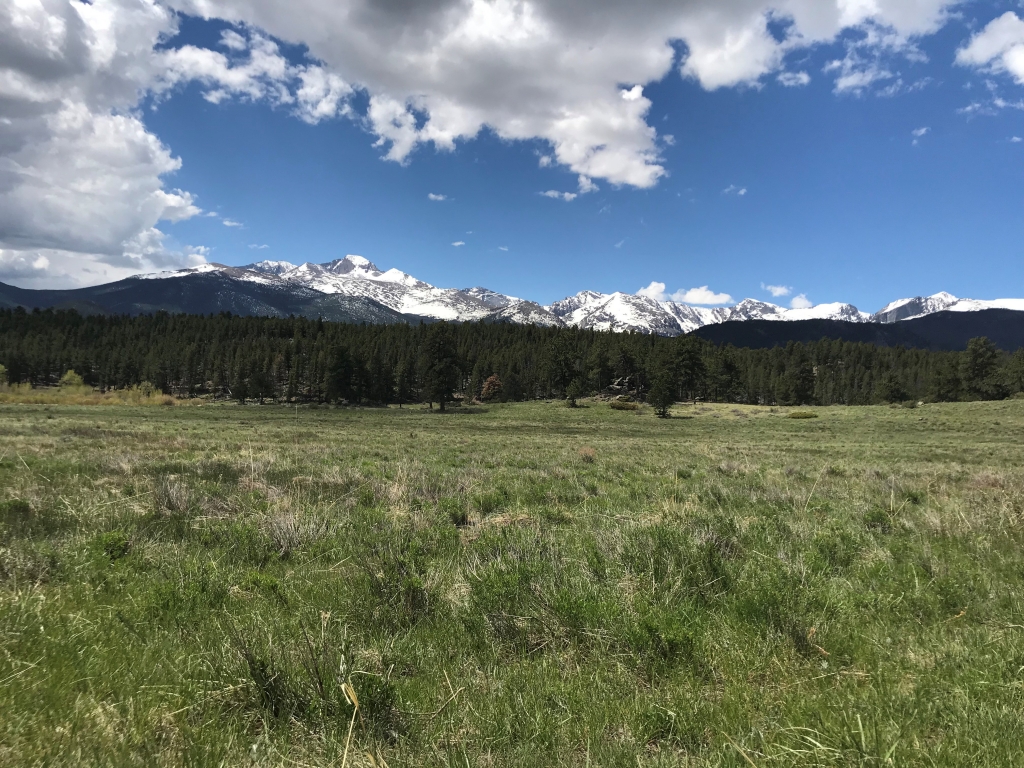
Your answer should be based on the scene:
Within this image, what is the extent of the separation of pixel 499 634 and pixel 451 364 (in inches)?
3112

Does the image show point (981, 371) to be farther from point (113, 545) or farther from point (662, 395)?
point (113, 545)

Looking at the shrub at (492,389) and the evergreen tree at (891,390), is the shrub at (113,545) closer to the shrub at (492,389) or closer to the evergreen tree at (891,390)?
the shrub at (492,389)

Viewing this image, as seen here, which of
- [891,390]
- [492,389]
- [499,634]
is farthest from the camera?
[891,390]

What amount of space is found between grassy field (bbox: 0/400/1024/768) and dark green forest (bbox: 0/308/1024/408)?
70.6 metres

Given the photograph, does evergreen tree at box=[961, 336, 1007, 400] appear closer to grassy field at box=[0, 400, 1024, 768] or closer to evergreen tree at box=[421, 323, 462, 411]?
evergreen tree at box=[421, 323, 462, 411]

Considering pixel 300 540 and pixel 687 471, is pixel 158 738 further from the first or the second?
pixel 687 471

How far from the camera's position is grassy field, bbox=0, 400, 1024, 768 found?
253 cm

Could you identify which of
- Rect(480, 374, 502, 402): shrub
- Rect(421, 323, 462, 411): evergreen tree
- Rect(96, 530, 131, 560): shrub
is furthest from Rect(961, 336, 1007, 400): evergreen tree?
Rect(96, 530, 131, 560): shrub

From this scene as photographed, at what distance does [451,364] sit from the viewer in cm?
8206

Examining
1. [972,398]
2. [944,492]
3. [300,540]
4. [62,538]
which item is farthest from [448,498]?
[972,398]

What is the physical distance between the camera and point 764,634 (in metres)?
3.79

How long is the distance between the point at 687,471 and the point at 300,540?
11.9 m

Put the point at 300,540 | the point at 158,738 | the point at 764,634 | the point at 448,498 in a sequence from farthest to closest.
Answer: the point at 448,498 < the point at 300,540 < the point at 764,634 < the point at 158,738

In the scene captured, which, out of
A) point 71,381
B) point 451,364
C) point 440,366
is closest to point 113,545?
point 440,366
